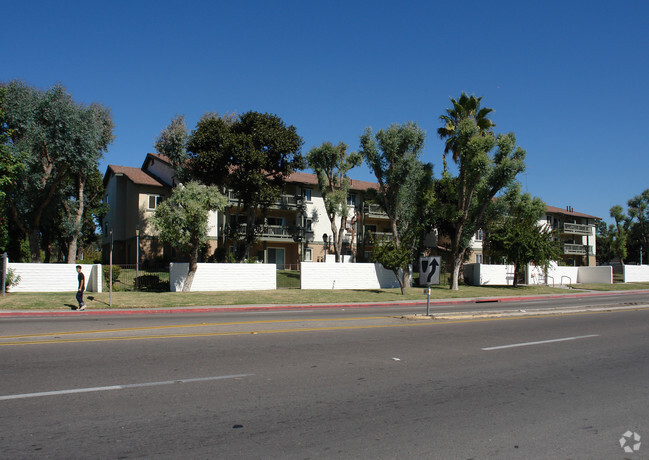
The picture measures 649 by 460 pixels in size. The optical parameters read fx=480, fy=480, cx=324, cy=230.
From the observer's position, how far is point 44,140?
28.9 m

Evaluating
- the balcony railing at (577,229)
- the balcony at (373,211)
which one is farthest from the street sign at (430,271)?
the balcony railing at (577,229)

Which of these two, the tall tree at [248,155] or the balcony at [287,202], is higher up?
the tall tree at [248,155]

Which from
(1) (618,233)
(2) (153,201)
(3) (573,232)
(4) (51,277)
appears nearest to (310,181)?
(2) (153,201)

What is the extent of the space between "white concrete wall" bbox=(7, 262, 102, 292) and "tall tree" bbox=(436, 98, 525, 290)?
73.2 ft

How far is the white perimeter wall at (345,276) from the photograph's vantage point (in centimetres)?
2928

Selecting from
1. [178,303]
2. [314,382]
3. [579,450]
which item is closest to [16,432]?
[314,382]

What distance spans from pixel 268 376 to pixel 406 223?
2830 centimetres

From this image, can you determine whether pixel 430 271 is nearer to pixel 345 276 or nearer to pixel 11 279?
pixel 345 276

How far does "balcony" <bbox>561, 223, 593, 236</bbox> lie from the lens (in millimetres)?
59719

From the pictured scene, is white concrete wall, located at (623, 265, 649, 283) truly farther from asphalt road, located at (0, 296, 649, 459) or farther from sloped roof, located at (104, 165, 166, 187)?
sloped roof, located at (104, 165, 166, 187)

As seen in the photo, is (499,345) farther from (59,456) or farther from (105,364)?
(59,456)

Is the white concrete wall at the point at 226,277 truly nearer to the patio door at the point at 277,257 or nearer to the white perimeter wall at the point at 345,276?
the white perimeter wall at the point at 345,276

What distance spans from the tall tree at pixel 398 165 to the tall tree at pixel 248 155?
25.3ft

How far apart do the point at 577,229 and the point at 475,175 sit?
37.8m
